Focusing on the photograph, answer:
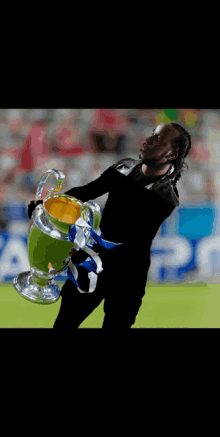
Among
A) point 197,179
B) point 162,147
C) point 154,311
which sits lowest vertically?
point 154,311

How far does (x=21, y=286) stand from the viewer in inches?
73.4

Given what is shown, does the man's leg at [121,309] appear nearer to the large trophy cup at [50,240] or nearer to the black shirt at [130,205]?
the black shirt at [130,205]

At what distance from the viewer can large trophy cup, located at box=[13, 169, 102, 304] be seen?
1728 mm

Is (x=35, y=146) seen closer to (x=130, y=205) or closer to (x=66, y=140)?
(x=66, y=140)

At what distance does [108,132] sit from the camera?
11.1ft

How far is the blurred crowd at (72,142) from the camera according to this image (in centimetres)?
334

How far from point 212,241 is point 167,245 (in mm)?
365

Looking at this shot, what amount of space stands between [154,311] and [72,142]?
4.99 ft

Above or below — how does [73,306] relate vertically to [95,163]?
below

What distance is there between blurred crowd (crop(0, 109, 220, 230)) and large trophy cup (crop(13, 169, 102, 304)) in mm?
1578

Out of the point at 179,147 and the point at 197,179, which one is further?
the point at 197,179

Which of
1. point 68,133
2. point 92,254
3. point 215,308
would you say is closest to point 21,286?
point 92,254

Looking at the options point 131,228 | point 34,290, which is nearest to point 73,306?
point 34,290

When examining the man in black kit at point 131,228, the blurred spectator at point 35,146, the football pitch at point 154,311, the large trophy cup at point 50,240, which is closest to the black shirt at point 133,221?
the man in black kit at point 131,228
